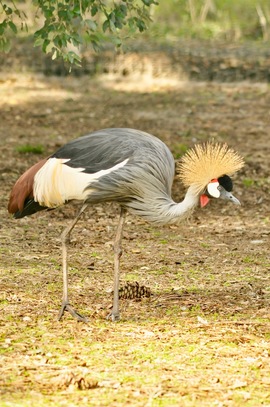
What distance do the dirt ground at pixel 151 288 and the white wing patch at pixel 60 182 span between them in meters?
0.68

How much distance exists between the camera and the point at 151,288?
6117 millimetres

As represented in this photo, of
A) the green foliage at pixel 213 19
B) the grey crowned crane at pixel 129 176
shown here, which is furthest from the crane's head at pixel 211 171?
the green foliage at pixel 213 19

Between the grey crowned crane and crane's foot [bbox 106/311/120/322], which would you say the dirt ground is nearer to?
crane's foot [bbox 106/311/120/322]

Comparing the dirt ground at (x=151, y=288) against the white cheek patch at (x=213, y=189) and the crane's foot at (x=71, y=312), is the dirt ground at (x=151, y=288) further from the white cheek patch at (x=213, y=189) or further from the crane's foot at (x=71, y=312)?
the white cheek patch at (x=213, y=189)

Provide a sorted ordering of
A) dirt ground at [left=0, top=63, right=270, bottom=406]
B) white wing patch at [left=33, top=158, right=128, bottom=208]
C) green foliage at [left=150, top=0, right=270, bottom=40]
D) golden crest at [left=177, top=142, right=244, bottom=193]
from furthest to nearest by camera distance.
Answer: green foliage at [left=150, top=0, right=270, bottom=40] → white wing patch at [left=33, top=158, right=128, bottom=208] → golden crest at [left=177, top=142, right=244, bottom=193] → dirt ground at [left=0, top=63, right=270, bottom=406]

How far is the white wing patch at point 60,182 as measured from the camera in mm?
5395

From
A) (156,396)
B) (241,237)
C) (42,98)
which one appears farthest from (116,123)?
(156,396)

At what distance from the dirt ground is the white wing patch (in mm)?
680

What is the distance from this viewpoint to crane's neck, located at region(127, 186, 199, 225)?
5383 millimetres

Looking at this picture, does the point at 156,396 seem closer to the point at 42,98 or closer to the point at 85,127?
the point at 85,127

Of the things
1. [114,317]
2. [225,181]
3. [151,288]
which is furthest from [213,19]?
[114,317]

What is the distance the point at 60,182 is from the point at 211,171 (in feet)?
2.95

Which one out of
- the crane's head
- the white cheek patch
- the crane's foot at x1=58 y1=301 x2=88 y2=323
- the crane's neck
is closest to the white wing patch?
the crane's neck

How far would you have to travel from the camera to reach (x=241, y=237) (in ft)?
25.2
